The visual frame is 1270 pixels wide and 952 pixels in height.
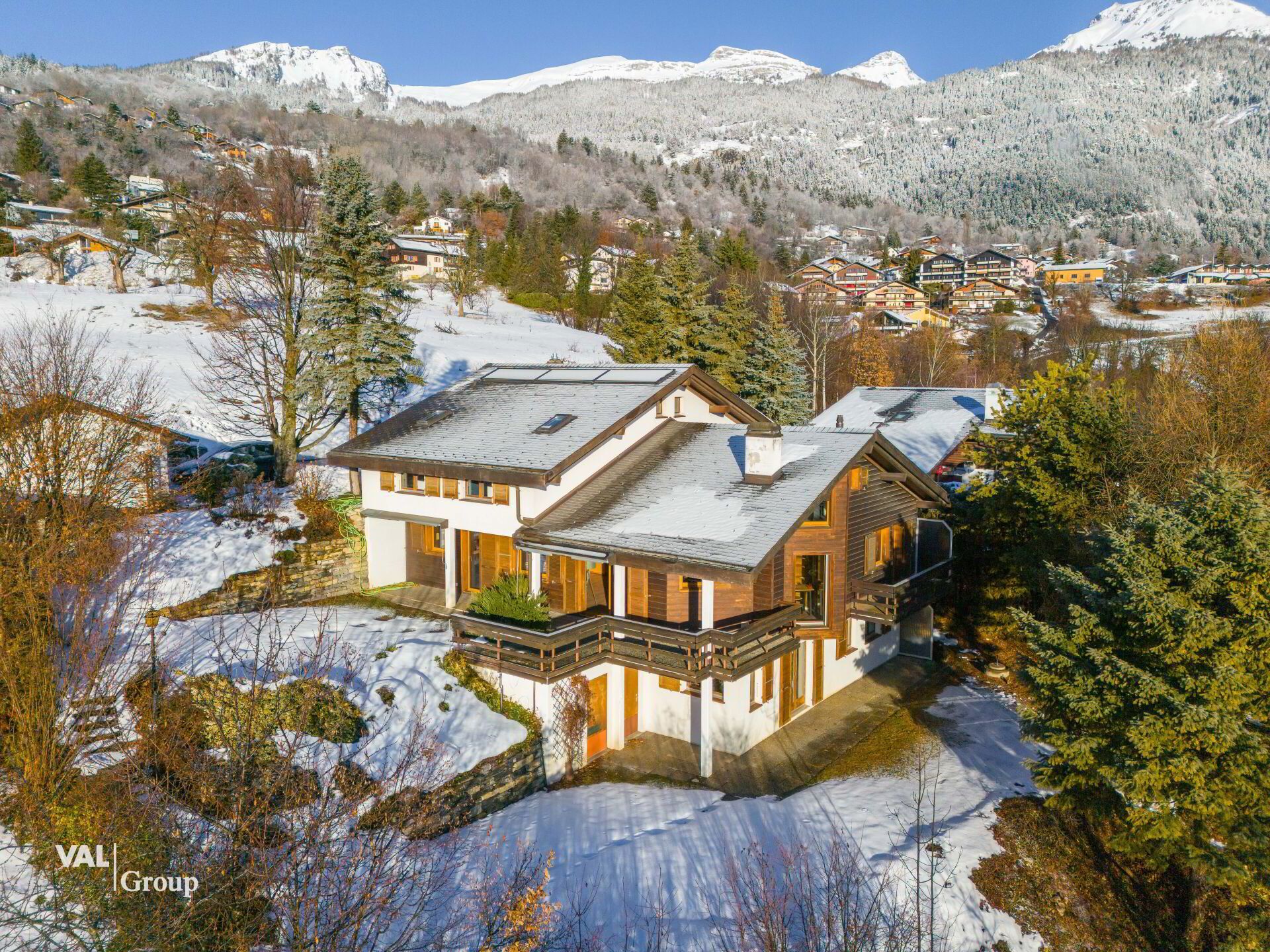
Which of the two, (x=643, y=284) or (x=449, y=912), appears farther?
(x=643, y=284)

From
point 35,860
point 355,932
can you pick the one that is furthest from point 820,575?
point 35,860

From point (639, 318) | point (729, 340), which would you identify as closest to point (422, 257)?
point (639, 318)

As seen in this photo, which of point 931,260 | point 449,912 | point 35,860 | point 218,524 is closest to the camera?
point 35,860

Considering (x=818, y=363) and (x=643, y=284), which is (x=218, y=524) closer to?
(x=643, y=284)

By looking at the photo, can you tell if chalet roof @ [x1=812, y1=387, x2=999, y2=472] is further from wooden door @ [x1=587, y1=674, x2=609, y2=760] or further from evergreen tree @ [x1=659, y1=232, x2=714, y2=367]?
wooden door @ [x1=587, y1=674, x2=609, y2=760]

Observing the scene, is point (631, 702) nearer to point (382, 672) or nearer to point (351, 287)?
point (382, 672)
